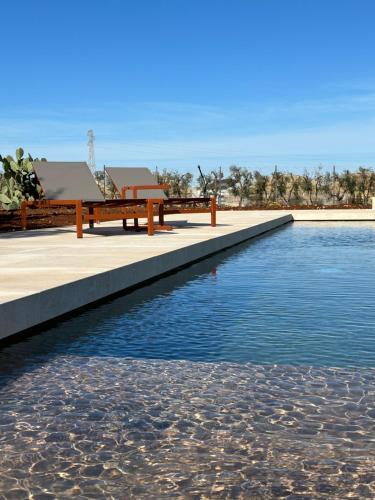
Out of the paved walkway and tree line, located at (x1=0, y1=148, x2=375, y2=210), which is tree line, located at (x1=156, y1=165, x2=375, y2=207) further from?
the paved walkway

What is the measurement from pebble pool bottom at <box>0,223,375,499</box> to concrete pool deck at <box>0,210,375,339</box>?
0.22 meters

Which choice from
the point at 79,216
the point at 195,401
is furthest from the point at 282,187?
the point at 195,401

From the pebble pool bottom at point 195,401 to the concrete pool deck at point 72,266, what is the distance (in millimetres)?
224

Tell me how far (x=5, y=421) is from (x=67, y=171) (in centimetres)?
1160

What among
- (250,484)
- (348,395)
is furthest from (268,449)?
(348,395)

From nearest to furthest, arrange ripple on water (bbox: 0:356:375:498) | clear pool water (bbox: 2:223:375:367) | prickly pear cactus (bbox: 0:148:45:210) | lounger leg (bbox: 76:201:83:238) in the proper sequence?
ripple on water (bbox: 0:356:375:498) < clear pool water (bbox: 2:223:375:367) < lounger leg (bbox: 76:201:83:238) < prickly pear cactus (bbox: 0:148:45:210)

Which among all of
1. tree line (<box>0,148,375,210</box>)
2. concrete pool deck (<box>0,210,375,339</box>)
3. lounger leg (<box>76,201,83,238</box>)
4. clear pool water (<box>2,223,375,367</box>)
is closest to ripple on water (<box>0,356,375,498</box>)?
clear pool water (<box>2,223,375,367</box>)

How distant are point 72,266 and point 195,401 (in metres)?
4.47

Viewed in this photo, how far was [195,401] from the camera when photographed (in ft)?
13.6

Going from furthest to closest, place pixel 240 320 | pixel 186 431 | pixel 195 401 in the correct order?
pixel 240 320 → pixel 195 401 → pixel 186 431

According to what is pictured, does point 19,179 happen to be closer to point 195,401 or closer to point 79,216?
point 79,216

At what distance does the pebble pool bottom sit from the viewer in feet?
9.96

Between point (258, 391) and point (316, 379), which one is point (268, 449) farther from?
point (316, 379)

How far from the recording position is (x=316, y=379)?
455cm
